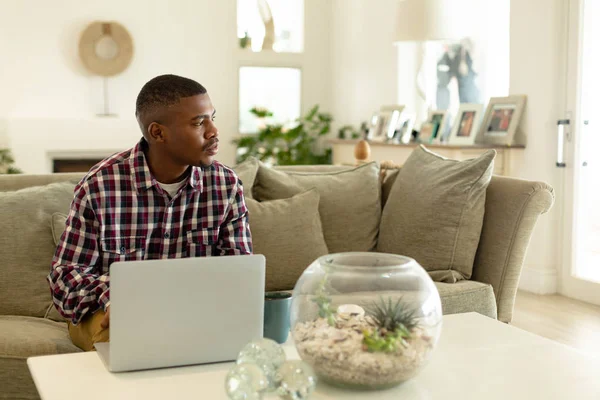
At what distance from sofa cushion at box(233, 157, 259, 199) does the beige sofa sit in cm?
59

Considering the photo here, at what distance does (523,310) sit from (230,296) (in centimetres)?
319

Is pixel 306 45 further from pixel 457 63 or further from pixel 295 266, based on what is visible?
pixel 295 266

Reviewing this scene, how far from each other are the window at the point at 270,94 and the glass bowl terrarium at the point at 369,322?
5.97 metres

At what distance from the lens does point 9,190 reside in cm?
274

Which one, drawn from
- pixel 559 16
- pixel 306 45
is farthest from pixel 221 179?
pixel 306 45

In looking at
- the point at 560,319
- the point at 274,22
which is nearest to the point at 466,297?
the point at 560,319

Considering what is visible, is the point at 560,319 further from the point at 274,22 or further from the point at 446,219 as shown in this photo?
the point at 274,22

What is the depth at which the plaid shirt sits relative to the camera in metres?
1.94

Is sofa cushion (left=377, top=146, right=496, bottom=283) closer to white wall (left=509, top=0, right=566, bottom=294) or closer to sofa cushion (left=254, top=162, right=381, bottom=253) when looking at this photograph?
sofa cushion (left=254, top=162, right=381, bottom=253)

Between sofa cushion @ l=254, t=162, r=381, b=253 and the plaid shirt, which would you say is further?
sofa cushion @ l=254, t=162, r=381, b=253

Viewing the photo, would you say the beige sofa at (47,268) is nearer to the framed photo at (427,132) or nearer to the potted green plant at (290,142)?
the framed photo at (427,132)

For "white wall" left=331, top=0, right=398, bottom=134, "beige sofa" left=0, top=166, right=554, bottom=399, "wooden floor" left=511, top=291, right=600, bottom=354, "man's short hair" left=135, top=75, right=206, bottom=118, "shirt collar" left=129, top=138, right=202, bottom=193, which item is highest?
"white wall" left=331, top=0, right=398, bottom=134

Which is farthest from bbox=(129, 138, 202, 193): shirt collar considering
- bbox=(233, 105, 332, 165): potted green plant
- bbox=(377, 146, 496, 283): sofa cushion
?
bbox=(233, 105, 332, 165): potted green plant

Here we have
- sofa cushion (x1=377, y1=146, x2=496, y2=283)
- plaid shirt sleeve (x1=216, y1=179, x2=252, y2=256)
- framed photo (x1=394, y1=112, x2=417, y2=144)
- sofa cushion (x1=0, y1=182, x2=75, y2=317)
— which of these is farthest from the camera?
framed photo (x1=394, y1=112, x2=417, y2=144)
